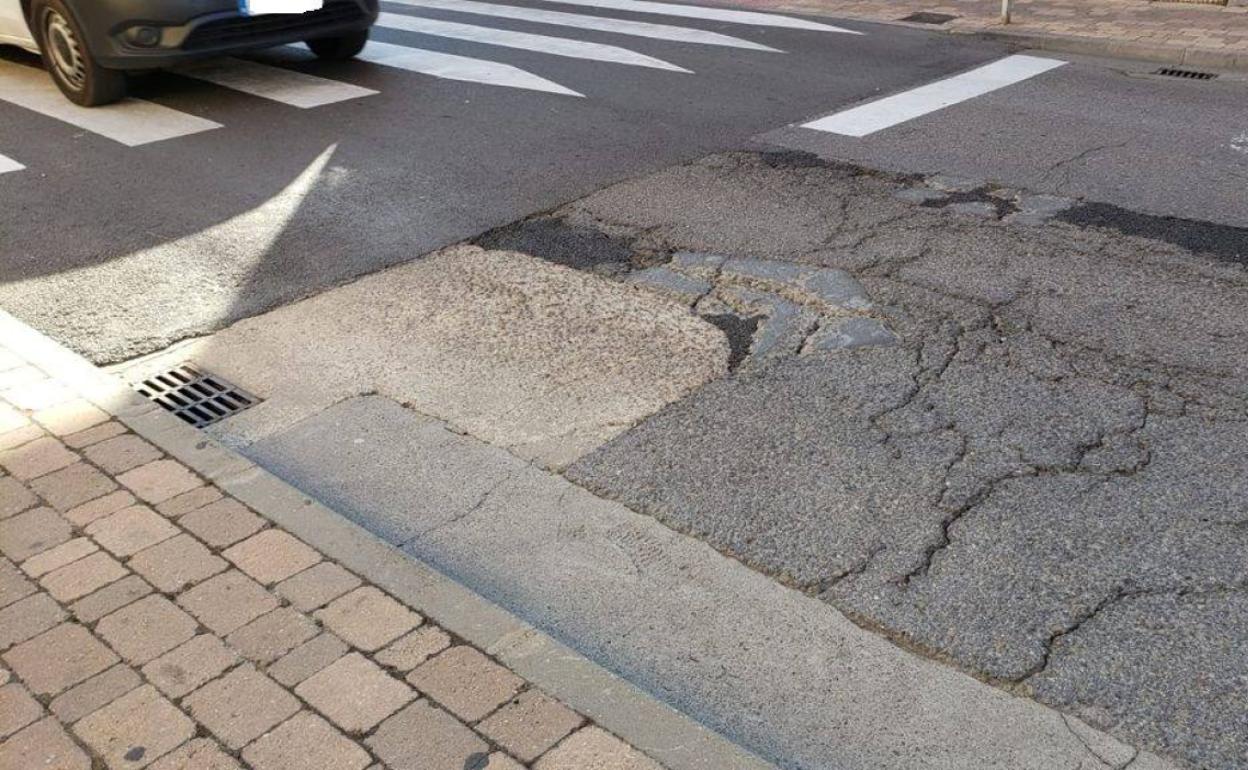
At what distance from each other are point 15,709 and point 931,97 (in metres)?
7.48

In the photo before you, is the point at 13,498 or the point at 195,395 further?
the point at 195,395

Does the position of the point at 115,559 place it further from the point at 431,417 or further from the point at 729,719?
the point at 729,719

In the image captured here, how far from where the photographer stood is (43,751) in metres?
2.78

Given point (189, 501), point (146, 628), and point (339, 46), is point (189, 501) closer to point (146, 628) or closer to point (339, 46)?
point (146, 628)

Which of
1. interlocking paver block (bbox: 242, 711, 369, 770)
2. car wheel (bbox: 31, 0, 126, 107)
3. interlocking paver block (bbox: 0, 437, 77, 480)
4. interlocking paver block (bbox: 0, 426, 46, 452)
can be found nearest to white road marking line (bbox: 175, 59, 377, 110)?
car wheel (bbox: 31, 0, 126, 107)

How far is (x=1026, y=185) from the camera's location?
666 centimetres

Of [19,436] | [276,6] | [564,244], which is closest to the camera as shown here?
[19,436]

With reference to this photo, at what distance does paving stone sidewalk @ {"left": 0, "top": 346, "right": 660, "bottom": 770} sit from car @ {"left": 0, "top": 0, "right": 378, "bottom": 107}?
5.20 meters

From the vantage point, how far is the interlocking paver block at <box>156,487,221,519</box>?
369cm

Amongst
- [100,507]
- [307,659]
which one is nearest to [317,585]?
[307,659]

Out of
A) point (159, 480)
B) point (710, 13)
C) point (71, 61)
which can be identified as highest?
point (71, 61)

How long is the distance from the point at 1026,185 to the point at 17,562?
541cm

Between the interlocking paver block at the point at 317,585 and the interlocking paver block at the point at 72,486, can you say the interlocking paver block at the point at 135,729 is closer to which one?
the interlocking paver block at the point at 317,585

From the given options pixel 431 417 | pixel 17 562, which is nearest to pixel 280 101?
pixel 431 417
